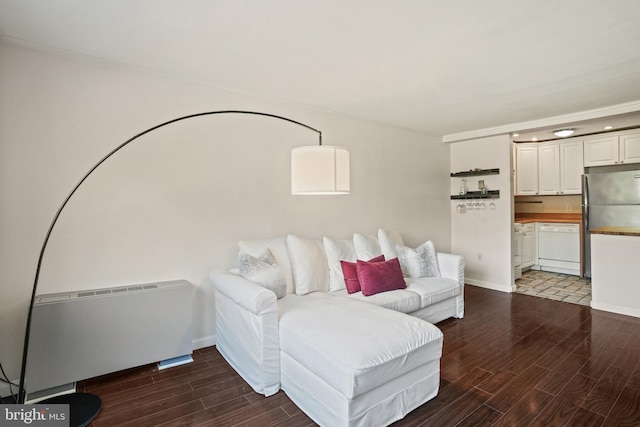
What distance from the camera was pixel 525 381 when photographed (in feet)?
7.80

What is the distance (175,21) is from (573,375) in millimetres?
3755

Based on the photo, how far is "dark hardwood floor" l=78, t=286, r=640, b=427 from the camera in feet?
6.46

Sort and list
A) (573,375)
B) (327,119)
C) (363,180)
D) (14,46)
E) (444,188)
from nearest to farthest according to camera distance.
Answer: (14,46) → (573,375) → (327,119) → (363,180) → (444,188)

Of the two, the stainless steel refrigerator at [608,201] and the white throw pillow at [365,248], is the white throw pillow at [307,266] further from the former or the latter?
the stainless steel refrigerator at [608,201]

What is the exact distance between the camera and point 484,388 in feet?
7.48

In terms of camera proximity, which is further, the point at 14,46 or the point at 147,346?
the point at 147,346

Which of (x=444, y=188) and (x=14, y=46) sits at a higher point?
(x=14, y=46)

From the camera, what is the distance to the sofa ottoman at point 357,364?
1.75 meters

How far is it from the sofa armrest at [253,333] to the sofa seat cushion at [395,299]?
0.98 meters

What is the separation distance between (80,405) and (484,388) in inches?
107

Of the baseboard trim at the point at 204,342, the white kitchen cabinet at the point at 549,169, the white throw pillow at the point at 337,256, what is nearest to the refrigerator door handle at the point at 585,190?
the white kitchen cabinet at the point at 549,169

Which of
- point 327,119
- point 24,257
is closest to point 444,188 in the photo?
point 327,119

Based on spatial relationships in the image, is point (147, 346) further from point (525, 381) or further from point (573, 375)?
point (573, 375)

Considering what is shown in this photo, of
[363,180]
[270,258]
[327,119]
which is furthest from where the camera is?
[363,180]
